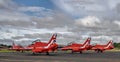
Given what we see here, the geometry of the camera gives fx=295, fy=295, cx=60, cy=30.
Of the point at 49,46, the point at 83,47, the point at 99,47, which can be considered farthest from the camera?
the point at 99,47

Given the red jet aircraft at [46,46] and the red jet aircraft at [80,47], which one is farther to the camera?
the red jet aircraft at [80,47]

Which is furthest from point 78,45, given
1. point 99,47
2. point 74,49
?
point 99,47

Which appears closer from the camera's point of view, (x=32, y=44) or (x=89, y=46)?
(x=32, y=44)

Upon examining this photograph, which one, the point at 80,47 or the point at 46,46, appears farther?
the point at 80,47

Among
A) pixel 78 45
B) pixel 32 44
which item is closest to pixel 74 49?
pixel 78 45

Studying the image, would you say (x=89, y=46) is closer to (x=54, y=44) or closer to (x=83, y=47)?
(x=83, y=47)

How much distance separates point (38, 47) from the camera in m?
89.6

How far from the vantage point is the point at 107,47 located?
150000mm

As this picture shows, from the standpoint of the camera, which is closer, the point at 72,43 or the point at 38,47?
the point at 38,47

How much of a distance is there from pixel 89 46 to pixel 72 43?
7.54 meters

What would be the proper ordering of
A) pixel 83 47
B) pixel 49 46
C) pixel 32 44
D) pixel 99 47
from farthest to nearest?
1. pixel 99 47
2. pixel 83 47
3. pixel 32 44
4. pixel 49 46

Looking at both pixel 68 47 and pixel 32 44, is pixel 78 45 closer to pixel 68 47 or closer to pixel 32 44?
pixel 68 47

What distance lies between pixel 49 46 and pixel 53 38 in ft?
10.4

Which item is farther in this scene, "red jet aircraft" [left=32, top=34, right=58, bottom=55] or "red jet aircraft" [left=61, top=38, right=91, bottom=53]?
"red jet aircraft" [left=61, top=38, right=91, bottom=53]
